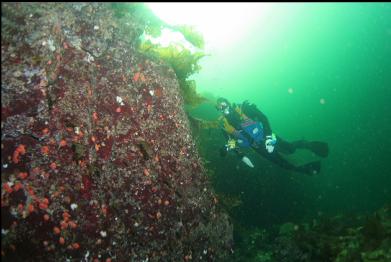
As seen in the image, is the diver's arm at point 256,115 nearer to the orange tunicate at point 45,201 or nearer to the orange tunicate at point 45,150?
the orange tunicate at point 45,150

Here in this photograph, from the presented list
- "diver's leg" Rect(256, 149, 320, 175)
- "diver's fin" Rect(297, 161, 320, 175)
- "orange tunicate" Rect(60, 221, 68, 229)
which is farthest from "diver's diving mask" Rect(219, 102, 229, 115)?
"orange tunicate" Rect(60, 221, 68, 229)

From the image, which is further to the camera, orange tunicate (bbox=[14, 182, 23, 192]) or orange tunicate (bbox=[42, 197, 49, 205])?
orange tunicate (bbox=[42, 197, 49, 205])

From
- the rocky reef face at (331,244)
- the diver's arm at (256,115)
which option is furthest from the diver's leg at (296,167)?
the rocky reef face at (331,244)

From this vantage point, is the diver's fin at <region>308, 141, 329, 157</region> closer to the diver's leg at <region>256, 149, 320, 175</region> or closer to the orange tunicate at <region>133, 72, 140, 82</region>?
the diver's leg at <region>256, 149, 320, 175</region>

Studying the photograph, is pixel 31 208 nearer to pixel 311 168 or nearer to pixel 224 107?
pixel 224 107

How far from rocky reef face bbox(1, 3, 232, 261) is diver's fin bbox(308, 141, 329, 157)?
8046 mm

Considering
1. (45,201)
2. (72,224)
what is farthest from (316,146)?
(45,201)

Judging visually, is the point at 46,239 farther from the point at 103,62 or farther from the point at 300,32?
the point at 300,32

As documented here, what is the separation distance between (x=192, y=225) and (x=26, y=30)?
127 inches

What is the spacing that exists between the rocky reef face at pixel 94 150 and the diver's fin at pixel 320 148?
8046 millimetres

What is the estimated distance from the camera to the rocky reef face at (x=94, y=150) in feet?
9.64

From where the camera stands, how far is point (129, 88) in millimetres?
4008

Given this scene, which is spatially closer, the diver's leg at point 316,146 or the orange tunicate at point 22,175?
the orange tunicate at point 22,175

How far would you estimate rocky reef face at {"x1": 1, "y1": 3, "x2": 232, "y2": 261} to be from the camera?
2938 millimetres
